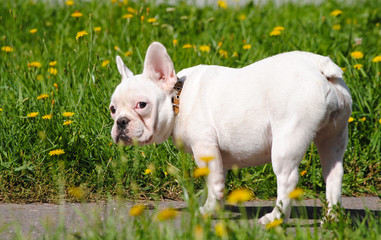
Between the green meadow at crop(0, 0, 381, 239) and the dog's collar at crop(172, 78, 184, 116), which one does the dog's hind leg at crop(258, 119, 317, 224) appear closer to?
the green meadow at crop(0, 0, 381, 239)

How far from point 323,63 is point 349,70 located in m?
2.04

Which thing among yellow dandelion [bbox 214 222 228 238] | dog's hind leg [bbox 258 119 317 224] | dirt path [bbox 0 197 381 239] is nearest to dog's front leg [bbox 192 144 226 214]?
dirt path [bbox 0 197 381 239]

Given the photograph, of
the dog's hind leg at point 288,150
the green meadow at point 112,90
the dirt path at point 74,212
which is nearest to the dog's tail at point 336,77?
the dog's hind leg at point 288,150

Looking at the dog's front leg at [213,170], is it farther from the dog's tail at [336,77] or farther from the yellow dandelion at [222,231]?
the yellow dandelion at [222,231]

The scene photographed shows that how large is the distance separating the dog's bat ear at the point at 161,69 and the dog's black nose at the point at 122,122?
31 centimetres

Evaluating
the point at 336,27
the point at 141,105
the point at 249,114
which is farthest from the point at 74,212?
the point at 336,27

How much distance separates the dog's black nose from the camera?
3.55 metres

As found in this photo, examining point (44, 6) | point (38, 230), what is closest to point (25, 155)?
point (38, 230)

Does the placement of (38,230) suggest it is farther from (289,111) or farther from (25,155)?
(289,111)

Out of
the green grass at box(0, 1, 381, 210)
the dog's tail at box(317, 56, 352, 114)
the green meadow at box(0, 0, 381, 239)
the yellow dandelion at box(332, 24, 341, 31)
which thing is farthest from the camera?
the yellow dandelion at box(332, 24, 341, 31)

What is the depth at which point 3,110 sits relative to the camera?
15.1 ft

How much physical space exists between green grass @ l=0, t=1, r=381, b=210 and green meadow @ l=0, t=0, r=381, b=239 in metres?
0.01

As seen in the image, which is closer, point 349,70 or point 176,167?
point 176,167

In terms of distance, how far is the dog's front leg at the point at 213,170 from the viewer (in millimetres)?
3436
